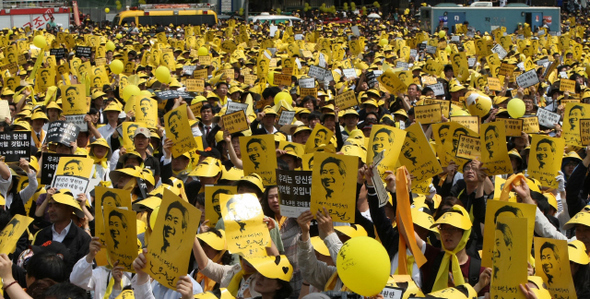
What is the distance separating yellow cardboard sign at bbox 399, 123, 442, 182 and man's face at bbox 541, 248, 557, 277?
75.7 inches

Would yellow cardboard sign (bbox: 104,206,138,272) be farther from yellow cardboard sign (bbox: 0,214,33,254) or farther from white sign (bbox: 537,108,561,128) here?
white sign (bbox: 537,108,561,128)

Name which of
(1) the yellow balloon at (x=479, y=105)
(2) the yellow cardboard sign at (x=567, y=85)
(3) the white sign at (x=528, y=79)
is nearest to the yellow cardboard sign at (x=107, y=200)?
(1) the yellow balloon at (x=479, y=105)

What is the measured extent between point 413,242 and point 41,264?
7.80 feet

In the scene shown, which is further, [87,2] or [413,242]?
[87,2]

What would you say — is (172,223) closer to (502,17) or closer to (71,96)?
(71,96)

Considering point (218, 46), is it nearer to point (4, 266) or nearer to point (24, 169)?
point (24, 169)

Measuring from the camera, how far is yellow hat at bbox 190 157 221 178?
6.98 m

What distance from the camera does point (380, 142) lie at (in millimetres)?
6180

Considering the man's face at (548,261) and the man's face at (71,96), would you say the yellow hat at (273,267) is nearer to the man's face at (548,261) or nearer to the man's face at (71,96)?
the man's face at (548,261)

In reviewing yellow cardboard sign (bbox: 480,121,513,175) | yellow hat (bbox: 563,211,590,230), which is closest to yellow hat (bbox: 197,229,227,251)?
yellow hat (bbox: 563,211,590,230)

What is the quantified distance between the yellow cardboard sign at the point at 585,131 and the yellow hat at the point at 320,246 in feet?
14.3

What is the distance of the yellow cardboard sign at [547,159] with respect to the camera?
711 centimetres

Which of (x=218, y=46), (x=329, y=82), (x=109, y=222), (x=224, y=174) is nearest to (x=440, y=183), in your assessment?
(x=224, y=174)

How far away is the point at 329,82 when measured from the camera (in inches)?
572
